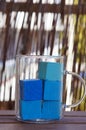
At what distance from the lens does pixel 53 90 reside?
2.78 ft

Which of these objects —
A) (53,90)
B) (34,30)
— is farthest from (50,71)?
(34,30)

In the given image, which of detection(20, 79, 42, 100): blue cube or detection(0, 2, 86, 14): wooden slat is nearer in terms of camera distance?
detection(20, 79, 42, 100): blue cube

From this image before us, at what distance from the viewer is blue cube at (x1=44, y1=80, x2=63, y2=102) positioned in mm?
839

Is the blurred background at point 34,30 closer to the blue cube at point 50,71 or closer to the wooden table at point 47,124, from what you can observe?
the wooden table at point 47,124

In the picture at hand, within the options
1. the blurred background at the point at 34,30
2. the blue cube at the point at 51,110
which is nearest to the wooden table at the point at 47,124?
the blue cube at the point at 51,110

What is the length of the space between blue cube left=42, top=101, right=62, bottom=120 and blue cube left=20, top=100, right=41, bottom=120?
0.05 feet

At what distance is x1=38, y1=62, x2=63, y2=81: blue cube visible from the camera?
2.74 feet

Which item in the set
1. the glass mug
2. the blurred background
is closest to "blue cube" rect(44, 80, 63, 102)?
the glass mug

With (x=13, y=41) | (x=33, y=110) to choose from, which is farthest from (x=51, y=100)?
(x=13, y=41)

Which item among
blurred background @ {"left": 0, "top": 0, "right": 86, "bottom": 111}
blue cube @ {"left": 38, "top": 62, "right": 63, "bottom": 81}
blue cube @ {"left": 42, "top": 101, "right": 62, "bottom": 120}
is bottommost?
blue cube @ {"left": 42, "top": 101, "right": 62, "bottom": 120}

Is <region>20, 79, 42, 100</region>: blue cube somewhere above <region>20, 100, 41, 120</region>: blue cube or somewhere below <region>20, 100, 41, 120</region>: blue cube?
above

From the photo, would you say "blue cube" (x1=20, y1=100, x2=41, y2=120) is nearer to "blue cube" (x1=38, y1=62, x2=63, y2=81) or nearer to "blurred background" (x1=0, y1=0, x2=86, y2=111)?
"blue cube" (x1=38, y1=62, x2=63, y2=81)

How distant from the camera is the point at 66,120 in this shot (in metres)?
0.92

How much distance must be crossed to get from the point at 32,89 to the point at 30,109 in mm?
47
